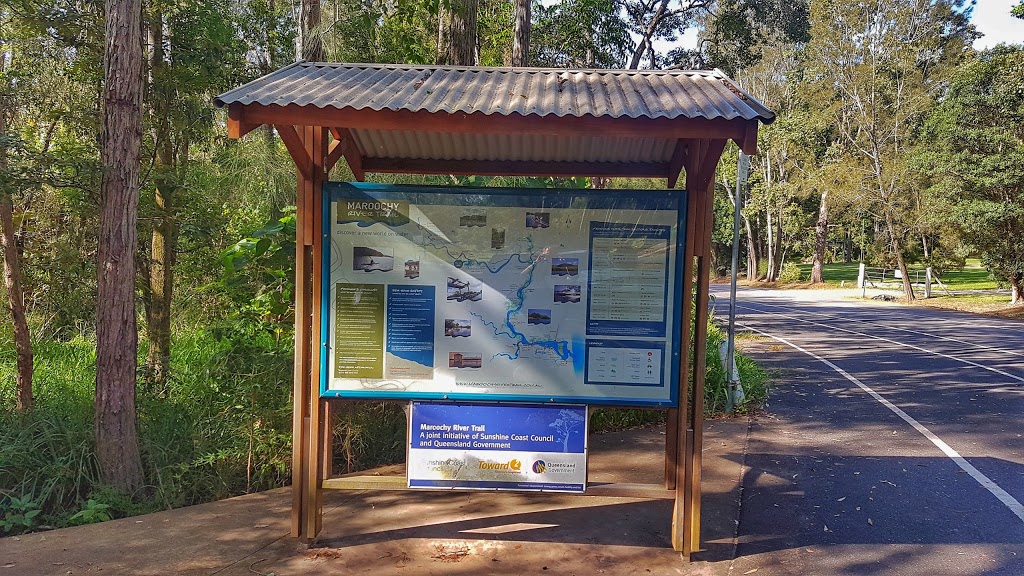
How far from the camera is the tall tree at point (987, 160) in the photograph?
23.1 m

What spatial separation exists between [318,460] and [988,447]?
6.37m

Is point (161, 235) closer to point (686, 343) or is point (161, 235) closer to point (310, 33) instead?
point (310, 33)

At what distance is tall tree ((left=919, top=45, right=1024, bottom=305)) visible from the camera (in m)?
23.1

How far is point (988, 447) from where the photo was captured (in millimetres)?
6922

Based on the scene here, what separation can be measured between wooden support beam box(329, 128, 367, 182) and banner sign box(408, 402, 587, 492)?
176 cm

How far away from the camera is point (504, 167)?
527cm

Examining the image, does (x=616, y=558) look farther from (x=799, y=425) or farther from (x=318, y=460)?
(x=799, y=425)

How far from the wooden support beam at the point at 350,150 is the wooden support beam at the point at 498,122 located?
2.85 ft

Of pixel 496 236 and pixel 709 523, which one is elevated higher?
pixel 496 236

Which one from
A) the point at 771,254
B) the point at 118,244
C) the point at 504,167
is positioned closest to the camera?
the point at 118,244

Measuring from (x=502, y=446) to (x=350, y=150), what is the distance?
2.22m

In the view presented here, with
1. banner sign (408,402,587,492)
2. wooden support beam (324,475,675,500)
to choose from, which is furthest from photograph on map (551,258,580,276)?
wooden support beam (324,475,675,500)

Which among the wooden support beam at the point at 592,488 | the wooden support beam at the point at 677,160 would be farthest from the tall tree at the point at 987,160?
the wooden support beam at the point at 592,488

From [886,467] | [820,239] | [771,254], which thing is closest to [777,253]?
[771,254]
